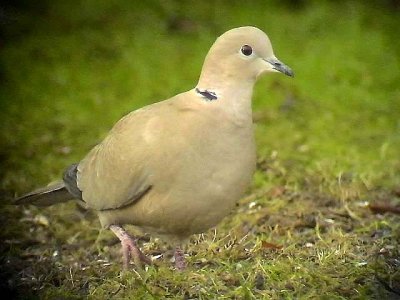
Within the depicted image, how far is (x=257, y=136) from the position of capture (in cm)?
395

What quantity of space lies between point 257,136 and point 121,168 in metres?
1.63

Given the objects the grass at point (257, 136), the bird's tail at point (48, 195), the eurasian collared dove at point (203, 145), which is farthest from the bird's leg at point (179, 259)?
the bird's tail at point (48, 195)

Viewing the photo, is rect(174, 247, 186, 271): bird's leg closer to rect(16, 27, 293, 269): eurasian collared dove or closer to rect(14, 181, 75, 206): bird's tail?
rect(16, 27, 293, 269): eurasian collared dove

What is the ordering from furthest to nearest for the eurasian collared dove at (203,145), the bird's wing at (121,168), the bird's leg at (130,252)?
the bird's leg at (130,252) → the bird's wing at (121,168) → the eurasian collared dove at (203,145)

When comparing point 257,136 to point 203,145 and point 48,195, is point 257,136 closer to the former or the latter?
Answer: point 48,195

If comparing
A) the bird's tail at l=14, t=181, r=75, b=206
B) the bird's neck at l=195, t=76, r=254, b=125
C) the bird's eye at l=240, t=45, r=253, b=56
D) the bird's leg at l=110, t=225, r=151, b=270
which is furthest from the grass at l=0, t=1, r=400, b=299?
the bird's eye at l=240, t=45, r=253, b=56

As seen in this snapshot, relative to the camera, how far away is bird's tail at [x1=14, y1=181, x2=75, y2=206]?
271cm

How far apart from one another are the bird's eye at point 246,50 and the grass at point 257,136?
1.78ft

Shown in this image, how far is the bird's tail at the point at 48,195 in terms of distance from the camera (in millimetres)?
2705

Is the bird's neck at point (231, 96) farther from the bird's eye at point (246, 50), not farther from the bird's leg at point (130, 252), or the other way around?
the bird's leg at point (130, 252)

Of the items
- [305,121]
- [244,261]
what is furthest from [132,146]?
[305,121]

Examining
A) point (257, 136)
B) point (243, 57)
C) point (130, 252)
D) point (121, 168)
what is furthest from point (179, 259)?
point (257, 136)

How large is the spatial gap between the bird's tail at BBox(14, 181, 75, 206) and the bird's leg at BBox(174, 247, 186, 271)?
0.37 meters

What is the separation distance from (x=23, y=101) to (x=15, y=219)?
105cm
